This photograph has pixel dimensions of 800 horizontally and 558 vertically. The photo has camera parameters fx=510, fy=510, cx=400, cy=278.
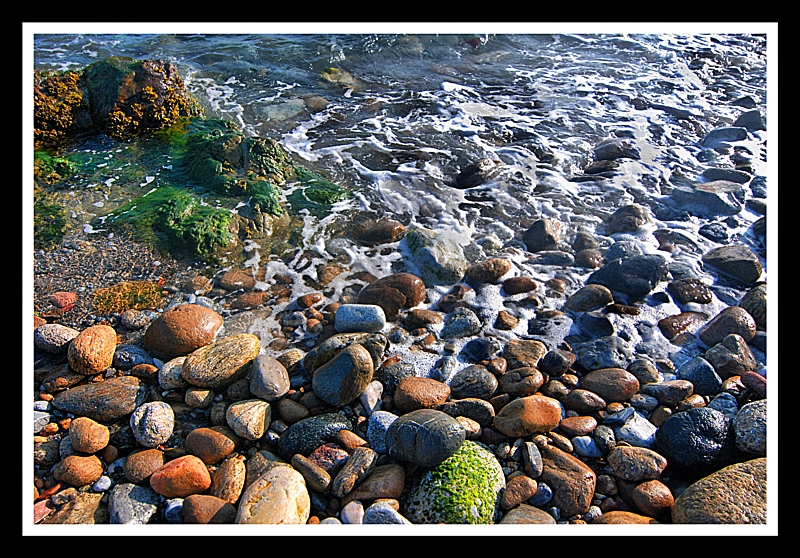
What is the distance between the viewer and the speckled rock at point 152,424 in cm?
311

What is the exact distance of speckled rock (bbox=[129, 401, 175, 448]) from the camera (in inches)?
122

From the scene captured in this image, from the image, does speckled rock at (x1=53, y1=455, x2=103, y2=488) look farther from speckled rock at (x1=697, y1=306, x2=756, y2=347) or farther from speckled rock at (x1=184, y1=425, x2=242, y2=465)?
speckled rock at (x1=697, y1=306, x2=756, y2=347)

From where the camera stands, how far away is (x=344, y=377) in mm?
3379

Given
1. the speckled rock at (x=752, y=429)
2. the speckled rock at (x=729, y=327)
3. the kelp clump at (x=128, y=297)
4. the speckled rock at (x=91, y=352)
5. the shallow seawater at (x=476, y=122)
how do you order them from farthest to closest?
the shallow seawater at (x=476, y=122), the kelp clump at (x=128, y=297), the speckled rock at (x=729, y=327), the speckled rock at (x=91, y=352), the speckled rock at (x=752, y=429)

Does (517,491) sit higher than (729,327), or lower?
lower

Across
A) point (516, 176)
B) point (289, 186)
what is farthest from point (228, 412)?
point (516, 176)

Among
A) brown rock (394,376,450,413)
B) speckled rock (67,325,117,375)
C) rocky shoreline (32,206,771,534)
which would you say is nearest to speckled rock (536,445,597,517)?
rocky shoreline (32,206,771,534)

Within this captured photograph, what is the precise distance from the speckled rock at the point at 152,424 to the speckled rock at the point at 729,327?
3885 mm

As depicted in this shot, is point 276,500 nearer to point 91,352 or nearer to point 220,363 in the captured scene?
point 220,363

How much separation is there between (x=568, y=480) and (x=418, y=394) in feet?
3.42

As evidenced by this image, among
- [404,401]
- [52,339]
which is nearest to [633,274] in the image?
[404,401]

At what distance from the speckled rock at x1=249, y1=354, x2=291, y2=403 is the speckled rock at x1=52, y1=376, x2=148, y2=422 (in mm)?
735

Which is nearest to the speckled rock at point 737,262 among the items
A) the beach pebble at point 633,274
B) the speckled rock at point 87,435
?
the beach pebble at point 633,274

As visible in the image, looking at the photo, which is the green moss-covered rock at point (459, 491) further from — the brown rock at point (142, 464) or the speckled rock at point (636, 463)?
the brown rock at point (142, 464)
